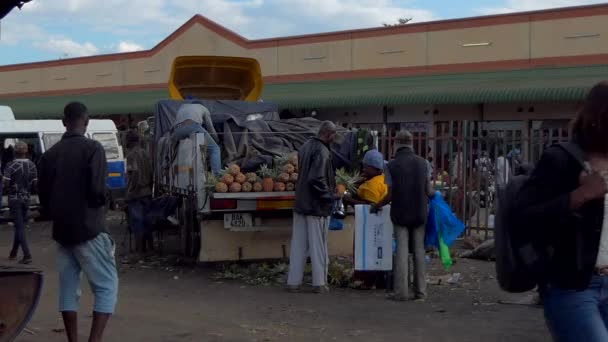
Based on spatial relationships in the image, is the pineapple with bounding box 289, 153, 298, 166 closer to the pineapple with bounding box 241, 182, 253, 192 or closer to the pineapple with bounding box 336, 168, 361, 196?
the pineapple with bounding box 336, 168, 361, 196

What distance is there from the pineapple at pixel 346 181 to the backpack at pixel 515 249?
22.9ft

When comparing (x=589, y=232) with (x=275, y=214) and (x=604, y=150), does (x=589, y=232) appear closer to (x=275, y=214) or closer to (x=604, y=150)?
(x=604, y=150)

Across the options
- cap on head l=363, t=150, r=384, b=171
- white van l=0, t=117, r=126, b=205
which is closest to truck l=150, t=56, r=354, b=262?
cap on head l=363, t=150, r=384, b=171

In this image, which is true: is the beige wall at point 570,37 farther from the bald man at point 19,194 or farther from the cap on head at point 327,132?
the bald man at point 19,194

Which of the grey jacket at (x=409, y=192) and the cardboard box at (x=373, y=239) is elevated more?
the grey jacket at (x=409, y=192)

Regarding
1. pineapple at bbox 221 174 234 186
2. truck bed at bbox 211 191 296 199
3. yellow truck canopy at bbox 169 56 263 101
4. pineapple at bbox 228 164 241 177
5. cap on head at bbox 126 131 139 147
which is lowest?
truck bed at bbox 211 191 296 199

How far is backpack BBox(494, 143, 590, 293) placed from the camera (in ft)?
12.5

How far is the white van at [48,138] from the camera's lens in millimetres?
19531

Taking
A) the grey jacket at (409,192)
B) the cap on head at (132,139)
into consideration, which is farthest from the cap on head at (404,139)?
the cap on head at (132,139)

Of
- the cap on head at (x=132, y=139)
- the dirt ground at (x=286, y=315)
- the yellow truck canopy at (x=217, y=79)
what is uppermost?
the yellow truck canopy at (x=217, y=79)

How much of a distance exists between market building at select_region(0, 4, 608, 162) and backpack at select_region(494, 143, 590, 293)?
1818 centimetres

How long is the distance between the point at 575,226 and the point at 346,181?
757 cm

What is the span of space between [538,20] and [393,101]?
521 cm

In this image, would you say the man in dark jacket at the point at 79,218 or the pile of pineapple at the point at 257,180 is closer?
the man in dark jacket at the point at 79,218
